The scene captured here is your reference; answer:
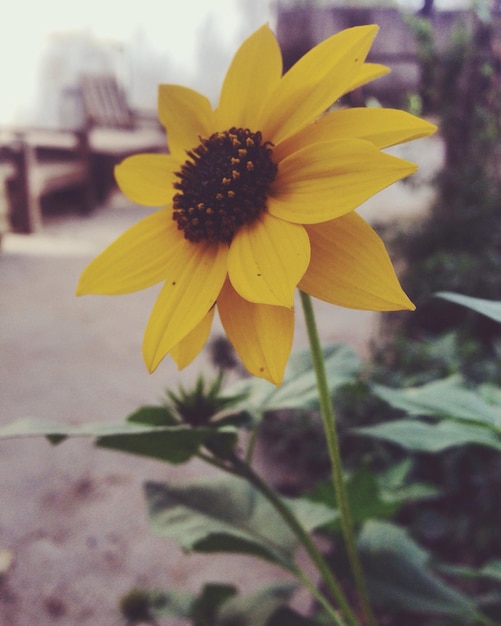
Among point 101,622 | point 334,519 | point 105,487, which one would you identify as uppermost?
point 334,519

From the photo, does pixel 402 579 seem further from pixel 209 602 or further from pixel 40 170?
pixel 40 170

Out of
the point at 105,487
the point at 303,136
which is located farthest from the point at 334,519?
the point at 105,487

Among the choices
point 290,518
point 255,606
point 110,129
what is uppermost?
point 290,518

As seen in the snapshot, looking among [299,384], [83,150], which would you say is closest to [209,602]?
[299,384]

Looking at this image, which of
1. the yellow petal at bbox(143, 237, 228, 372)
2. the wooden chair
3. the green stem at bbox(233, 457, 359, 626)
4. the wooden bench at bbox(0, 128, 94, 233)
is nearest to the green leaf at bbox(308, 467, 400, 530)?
the green stem at bbox(233, 457, 359, 626)

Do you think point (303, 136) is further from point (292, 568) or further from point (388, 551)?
point (388, 551)

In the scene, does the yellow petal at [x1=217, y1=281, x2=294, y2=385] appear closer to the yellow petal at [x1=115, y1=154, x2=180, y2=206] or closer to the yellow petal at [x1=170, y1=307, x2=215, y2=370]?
the yellow petal at [x1=170, y1=307, x2=215, y2=370]

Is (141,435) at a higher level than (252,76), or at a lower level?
lower
